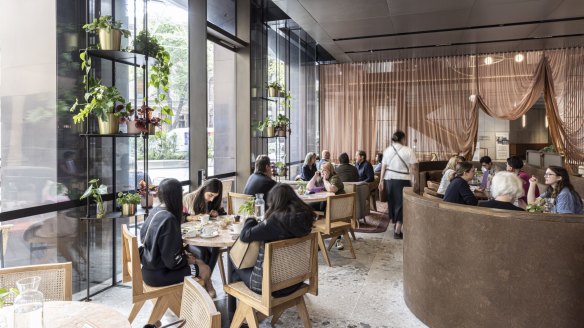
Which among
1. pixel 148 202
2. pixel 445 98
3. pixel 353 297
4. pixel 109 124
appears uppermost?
pixel 445 98

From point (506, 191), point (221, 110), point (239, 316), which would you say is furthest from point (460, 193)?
point (221, 110)

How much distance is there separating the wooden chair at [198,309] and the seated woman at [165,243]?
1149mm

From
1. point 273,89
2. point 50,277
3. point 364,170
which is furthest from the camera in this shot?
point 364,170

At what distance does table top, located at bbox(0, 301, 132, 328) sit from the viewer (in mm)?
1644

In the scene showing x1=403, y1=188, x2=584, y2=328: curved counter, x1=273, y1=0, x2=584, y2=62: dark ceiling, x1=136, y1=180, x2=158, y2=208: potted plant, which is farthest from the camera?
x1=273, y1=0, x2=584, y2=62: dark ceiling

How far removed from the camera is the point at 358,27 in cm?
685

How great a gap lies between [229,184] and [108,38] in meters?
2.87

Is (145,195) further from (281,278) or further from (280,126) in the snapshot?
(280,126)

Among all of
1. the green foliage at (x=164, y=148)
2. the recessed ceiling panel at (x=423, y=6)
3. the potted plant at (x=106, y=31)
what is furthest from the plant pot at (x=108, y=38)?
the recessed ceiling panel at (x=423, y=6)

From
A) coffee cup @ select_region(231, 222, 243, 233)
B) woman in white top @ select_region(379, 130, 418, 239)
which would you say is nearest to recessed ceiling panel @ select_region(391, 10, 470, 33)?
woman in white top @ select_region(379, 130, 418, 239)

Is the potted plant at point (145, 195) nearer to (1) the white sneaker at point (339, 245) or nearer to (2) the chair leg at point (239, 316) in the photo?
(2) the chair leg at point (239, 316)

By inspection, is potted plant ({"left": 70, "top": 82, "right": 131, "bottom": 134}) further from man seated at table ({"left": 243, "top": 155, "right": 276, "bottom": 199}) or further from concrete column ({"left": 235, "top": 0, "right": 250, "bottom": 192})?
concrete column ({"left": 235, "top": 0, "right": 250, "bottom": 192})

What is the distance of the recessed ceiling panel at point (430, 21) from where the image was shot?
6.09 meters

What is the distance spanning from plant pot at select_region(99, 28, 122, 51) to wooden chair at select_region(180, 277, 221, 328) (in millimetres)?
2575
